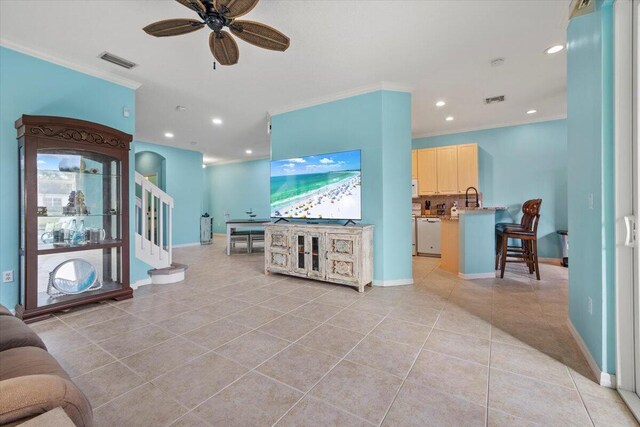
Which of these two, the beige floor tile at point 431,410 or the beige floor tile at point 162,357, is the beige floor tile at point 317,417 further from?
the beige floor tile at point 162,357

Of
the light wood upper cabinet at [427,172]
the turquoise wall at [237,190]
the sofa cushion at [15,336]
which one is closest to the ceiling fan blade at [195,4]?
the sofa cushion at [15,336]

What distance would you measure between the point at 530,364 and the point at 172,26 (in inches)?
142

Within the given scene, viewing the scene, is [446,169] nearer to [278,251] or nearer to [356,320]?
[278,251]

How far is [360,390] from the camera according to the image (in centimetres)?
165

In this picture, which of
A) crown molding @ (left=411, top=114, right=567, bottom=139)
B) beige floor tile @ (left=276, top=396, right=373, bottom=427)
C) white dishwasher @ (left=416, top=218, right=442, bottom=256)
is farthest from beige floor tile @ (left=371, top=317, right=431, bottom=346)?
crown molding @ (left=411, top=114, right=567, bottom=139)

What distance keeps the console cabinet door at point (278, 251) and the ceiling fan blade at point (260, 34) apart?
97.1 inches

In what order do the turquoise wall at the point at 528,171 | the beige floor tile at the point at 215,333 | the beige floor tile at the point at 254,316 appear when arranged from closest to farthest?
the beige floor tile at the point at 215,333 < the beige floor tile at the point at 254,316 < the turquoise wall at the point at 528,171

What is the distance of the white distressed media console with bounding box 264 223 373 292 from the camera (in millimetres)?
3541

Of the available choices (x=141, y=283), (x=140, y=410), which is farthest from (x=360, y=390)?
(x=141, y=283)

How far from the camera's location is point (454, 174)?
584 cm

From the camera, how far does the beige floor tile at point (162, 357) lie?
1847mm

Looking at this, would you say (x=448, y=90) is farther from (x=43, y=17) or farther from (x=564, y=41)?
(x=43, y=17)

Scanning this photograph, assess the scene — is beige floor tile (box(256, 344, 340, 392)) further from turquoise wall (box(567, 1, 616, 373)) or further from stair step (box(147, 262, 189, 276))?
stair step (box(147, 262, 189, 276))

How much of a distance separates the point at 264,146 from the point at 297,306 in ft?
18.6
